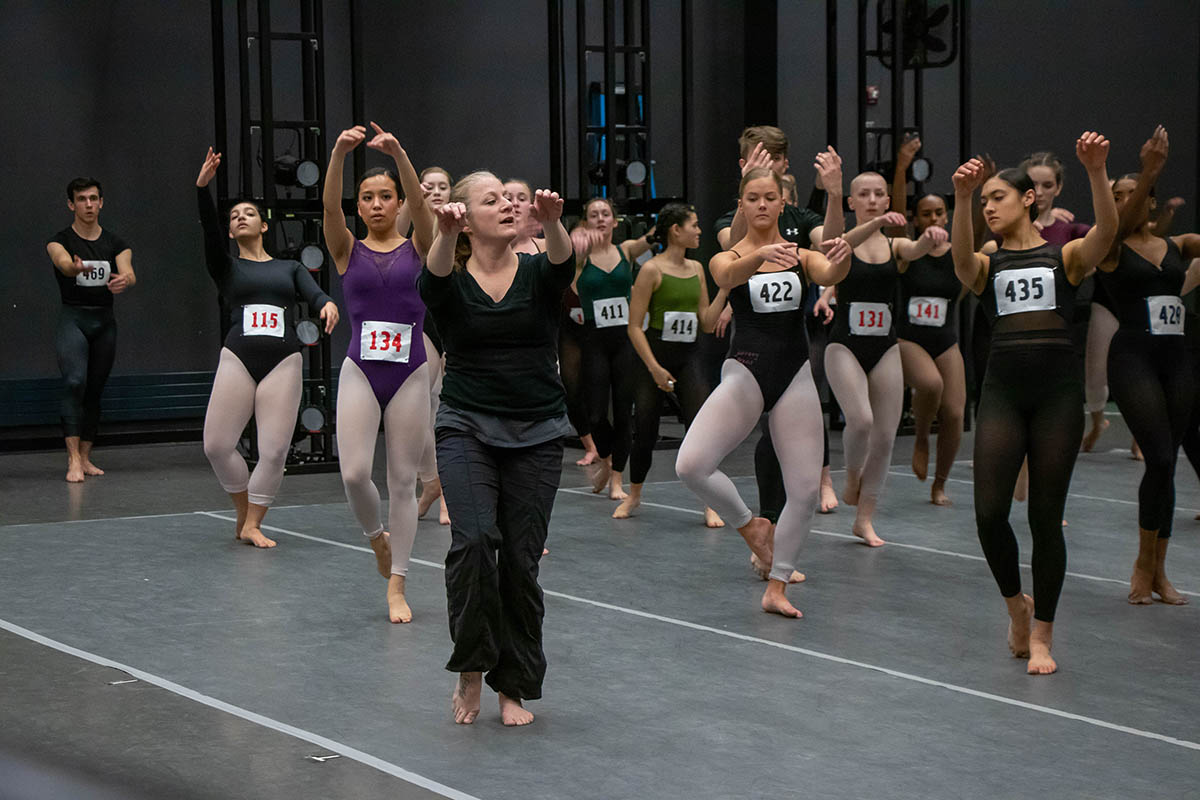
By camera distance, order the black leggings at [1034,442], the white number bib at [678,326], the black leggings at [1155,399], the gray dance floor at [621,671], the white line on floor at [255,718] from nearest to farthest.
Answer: the white line on floor at [255,718] → the gray dance floor at [621,671] → the black leggings at [1034,442] → the black leggings at [1155,399] → the white number bib at [678,326]

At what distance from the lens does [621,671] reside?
4.31 metres

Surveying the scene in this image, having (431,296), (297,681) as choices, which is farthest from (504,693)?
(431,296)

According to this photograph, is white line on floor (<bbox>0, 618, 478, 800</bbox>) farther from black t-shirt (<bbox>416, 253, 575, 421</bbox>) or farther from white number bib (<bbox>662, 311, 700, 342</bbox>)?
white number bib (<bbox>662, 311, 700, 342</bbox>)

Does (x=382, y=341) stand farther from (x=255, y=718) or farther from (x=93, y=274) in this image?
(x=93, y=274)

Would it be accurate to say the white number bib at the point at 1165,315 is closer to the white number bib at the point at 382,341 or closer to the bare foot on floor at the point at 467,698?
the white number bib at the point at 382,341

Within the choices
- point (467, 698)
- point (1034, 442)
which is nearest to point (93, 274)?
point (467, 698)

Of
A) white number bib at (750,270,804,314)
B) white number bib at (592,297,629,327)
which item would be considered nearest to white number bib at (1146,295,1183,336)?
white number bib at (750,270,804,314)

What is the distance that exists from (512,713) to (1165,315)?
9.54 ft

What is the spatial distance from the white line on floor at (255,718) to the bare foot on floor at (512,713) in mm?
435

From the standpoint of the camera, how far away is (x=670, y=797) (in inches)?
123

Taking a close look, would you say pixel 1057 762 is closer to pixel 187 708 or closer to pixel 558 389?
pixel 558 389

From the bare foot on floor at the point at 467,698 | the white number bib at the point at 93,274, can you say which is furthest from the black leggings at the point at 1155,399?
the white number bib at the point at 93,274

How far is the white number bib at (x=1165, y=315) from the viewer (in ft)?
16.9

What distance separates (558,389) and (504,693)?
0.81 meters
